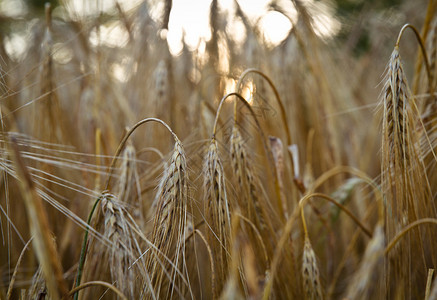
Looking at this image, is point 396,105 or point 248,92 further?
point 248,92

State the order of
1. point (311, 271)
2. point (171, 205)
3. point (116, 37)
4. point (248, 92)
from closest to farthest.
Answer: point (171, 205), point (311, 271), point (248, 92), point (116, 37)

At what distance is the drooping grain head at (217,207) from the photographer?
1.81ft

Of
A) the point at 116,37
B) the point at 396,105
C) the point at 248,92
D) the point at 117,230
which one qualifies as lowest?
the point at 117,230

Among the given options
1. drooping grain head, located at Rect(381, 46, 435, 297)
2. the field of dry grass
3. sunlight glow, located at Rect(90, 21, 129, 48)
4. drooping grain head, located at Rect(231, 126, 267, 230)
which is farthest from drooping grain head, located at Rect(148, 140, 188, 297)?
sunlight glow, located at Rect(90, 21, 129, 48)

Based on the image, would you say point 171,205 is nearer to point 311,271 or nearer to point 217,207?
point 217,207

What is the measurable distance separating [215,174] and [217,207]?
0.05 m

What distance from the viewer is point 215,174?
0.57 metres

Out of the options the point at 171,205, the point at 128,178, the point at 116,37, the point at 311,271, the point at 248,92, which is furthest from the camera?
the point at 116,37

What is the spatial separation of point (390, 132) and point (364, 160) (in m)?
0.61

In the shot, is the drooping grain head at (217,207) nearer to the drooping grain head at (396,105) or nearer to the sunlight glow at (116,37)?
the drooping grain head at (396,105)

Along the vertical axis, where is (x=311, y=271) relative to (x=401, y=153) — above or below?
below

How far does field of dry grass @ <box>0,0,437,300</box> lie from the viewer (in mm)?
542

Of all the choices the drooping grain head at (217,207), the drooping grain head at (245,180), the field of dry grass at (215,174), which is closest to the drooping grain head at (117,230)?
the field of dry grass at (215,174)

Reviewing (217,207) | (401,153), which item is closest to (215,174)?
(217,207)
